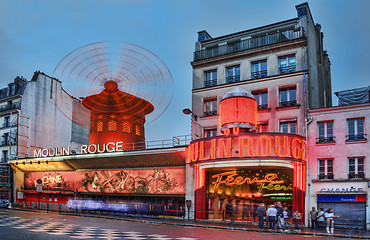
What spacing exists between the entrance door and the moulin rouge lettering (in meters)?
3.15

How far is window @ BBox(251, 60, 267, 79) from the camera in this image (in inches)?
898

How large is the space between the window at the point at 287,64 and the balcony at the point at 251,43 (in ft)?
3.31

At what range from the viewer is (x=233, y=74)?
2383 centimetres

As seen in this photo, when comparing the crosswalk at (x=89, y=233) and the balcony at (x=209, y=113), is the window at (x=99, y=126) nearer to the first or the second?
the balcony at (x=209, y=113)

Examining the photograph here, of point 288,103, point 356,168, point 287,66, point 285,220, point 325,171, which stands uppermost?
point 287,66

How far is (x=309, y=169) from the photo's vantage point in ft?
66.2

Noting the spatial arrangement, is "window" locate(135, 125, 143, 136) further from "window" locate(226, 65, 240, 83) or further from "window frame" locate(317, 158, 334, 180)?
"window frame" locate(317, 158, 334, 180)

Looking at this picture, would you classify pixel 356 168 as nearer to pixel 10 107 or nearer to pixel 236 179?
pixel 236 179

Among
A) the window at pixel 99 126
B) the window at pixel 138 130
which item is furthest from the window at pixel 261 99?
the window at pixel 99 126

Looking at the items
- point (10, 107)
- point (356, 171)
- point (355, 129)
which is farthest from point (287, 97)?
point (10, 107)

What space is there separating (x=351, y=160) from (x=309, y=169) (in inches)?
80.5

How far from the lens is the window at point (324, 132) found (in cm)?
2002

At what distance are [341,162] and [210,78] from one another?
928cm

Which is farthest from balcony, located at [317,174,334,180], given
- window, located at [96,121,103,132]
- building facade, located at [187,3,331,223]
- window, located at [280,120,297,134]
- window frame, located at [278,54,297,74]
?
window, located at [96,121,103,132]
